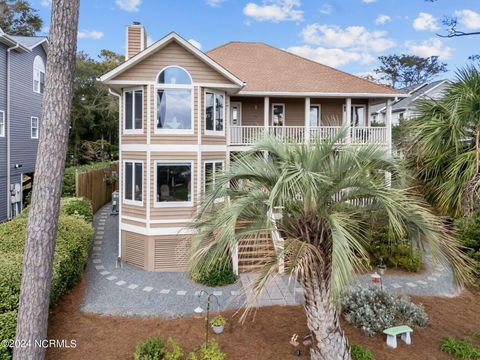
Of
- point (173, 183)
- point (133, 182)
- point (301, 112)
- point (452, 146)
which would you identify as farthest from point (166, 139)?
point (452, 146)

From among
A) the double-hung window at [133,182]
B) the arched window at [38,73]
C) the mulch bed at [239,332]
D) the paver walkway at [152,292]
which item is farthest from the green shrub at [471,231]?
the arched window at [38,73]

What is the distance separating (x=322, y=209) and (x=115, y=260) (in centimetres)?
937

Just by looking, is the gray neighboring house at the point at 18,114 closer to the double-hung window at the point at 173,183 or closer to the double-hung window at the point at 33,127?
the double-hung window at the point at 33,127

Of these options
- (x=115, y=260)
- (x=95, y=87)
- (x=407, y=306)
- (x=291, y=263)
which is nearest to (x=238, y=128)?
(x=115, y=260)

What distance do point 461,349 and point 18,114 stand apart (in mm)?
20315

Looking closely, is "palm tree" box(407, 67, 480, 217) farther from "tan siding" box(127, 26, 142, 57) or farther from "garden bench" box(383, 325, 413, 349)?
"tan siding" box(127, 26, 142, 57)

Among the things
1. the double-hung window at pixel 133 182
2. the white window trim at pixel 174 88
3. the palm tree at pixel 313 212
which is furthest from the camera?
the double-hung window at pixel 133 182

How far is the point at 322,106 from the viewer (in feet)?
51.2

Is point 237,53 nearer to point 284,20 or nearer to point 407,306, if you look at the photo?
point 284,20

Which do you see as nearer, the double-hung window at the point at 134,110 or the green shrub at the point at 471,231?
the green shrub at the point at 471,231

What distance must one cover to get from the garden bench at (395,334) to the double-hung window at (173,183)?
7318 mm

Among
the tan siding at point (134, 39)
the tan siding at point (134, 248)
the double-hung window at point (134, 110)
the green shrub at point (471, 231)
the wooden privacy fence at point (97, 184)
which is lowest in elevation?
the tan siding at point (134, 248)

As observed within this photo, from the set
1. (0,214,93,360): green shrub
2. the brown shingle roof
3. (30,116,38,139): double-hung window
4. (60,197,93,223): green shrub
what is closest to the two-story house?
(60,197,93,223): green shrub

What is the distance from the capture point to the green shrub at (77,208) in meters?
12.3
